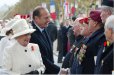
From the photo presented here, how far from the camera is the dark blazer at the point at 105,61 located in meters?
4.50

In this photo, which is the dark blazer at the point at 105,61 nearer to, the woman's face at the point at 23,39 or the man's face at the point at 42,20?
the woman's face at the point at 23,39

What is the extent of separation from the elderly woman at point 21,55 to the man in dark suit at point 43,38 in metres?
0.65

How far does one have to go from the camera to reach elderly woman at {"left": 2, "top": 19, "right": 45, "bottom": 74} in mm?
5152

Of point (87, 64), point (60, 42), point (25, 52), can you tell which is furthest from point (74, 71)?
point (60, 42)

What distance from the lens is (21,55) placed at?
17.1ft

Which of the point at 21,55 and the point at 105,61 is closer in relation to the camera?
the point at 105,61

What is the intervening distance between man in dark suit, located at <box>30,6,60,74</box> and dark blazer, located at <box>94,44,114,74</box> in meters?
1.39

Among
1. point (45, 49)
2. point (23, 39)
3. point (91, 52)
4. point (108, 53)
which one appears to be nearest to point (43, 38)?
point (45, 49)

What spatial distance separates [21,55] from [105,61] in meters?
1.24

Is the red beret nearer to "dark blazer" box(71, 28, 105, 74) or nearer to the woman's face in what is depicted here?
"dark blazer" box(71, 28, 105, 74)

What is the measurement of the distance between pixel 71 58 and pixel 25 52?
1.06 m

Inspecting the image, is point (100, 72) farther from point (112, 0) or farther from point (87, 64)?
point (112, 0)

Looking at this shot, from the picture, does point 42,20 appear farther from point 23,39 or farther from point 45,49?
point 23,39

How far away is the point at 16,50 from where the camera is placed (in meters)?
5.21
